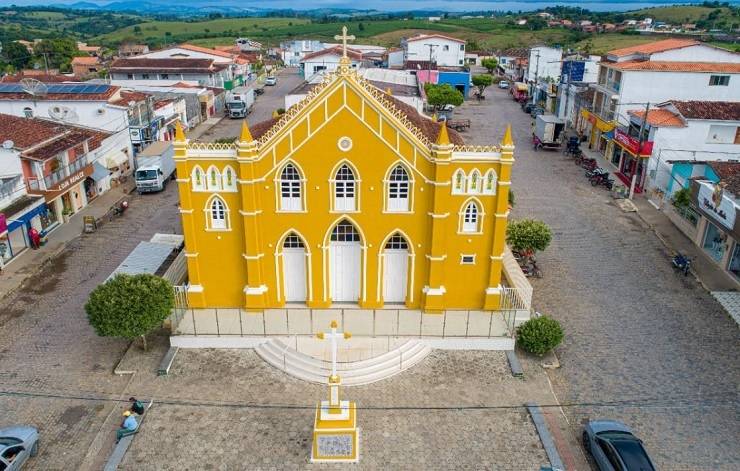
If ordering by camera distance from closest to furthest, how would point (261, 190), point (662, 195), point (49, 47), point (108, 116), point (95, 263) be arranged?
point (261, 190)
point (95, 263)
point (662, 195)
point (108, 116)
point (49, 47)

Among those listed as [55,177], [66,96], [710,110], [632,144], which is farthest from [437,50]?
[55,177]

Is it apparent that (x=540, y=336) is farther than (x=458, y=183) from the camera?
No

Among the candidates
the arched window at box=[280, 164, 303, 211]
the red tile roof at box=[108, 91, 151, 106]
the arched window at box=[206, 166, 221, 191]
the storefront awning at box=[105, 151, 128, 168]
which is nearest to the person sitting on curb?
the arched window at box=[206, 166, 221, 191]

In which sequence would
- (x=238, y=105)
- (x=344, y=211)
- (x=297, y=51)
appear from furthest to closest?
(x=297, y=51) → (x=238, y=105) → (x=344, y=211)

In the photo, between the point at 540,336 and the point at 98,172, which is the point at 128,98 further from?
the point at 540,336

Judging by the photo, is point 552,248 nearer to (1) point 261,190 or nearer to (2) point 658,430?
(2) point 658,430

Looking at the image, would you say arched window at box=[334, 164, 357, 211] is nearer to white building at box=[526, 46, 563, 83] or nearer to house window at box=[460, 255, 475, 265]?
Result: house window at box=[460, 255, 475, 265]

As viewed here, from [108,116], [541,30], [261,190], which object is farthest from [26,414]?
[541,30]
